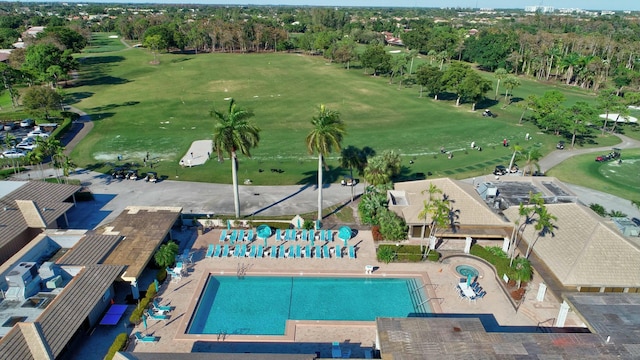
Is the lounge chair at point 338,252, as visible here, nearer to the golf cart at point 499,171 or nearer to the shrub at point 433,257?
the shrub at point 433,257

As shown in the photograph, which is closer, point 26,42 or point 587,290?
point 587,290

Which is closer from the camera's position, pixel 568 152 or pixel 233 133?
pixel 233 133

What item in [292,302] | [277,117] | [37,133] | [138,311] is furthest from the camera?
[277,117]

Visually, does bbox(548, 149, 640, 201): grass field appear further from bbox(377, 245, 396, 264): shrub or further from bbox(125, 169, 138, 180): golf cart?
bbox(125, 169, 138, 180): golf cart

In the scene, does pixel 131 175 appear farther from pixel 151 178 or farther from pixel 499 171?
pixel 499 171

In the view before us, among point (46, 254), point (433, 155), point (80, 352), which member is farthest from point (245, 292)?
point (433, 155)

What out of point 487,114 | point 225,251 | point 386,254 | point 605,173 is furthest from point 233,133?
point 487,114

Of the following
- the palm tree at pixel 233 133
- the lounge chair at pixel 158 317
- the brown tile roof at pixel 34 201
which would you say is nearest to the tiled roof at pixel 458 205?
the palm tree at pixel 233 133

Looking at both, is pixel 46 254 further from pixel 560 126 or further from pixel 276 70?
pixel 276 70
